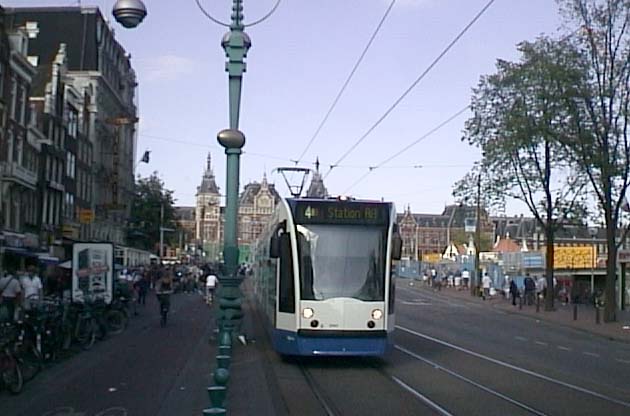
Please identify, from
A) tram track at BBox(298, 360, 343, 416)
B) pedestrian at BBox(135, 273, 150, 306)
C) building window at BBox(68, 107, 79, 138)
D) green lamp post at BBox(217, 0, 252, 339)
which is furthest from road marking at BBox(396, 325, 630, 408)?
building window at BBox(68, 107, 79, 138)

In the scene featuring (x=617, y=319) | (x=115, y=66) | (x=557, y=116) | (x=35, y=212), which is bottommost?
(x=617, y=319)

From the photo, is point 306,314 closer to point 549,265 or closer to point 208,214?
point 549,265

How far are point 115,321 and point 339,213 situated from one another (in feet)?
37.0

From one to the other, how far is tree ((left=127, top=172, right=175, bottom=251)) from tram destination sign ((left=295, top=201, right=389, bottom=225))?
7472 centimetres

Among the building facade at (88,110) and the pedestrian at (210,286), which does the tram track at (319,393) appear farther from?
the building facade at (88,110)

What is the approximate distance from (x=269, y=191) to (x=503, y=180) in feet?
410

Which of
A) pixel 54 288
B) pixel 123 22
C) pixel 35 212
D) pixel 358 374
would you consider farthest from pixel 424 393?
pixel 35 212

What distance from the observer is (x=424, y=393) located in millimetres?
15523

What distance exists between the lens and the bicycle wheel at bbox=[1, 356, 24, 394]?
48.1 ft

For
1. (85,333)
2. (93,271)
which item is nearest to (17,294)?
(85,333)

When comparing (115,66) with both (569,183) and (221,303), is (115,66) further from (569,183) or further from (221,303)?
(221,303)

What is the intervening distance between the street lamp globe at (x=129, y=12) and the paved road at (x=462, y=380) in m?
6.40

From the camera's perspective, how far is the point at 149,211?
312 feet

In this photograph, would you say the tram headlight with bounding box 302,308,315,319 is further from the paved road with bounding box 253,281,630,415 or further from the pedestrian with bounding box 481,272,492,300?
the pedestrian with bounding box 481,272,492,300
